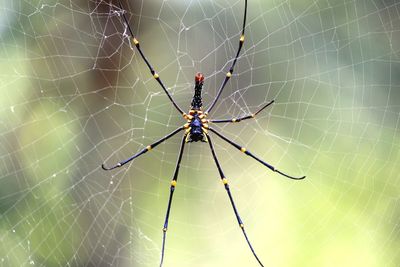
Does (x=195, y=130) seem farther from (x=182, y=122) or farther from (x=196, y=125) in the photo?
(x=182, y=122)

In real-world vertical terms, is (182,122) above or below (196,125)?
above

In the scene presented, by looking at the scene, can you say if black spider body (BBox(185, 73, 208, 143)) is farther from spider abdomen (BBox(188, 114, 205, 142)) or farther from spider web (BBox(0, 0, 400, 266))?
spider web (BBox(0, 0, 400, 266))

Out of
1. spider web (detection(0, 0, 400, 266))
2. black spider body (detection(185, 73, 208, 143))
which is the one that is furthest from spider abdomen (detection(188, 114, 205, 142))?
spider web (detection(0, 0, 400, 266))

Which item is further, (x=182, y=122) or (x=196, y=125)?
(x=182, y=122)

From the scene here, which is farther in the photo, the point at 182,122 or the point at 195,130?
the point at 182,122

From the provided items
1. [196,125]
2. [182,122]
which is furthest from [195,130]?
[182,122]

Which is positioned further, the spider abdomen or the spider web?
the spider web

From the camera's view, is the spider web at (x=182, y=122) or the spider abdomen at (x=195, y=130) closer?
the spider abdomen at (x=195, y=130)

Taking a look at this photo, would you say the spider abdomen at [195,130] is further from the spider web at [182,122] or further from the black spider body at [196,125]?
the spider web at [182,122]

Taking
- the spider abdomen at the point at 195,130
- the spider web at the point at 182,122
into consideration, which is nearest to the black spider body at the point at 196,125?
the spider abdomen at the point at 195,130
